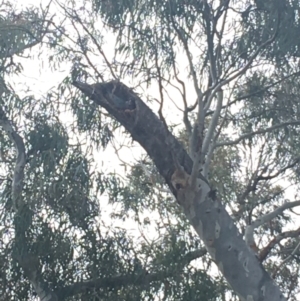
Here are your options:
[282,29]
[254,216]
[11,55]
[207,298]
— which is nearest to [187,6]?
[282,29]

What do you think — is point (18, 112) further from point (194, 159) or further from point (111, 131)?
point (194, 159)

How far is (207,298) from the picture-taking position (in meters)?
5.78

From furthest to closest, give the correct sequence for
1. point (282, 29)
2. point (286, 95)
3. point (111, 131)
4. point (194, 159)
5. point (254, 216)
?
1. point (254, 216)
2. point (286, 95)
3. point (111, 131)
4. point (282, 29)
5. point (194, 159)

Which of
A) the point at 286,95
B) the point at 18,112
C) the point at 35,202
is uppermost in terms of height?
the point at 18,112

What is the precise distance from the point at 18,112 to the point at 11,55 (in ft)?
2.46

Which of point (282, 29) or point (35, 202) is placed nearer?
point (35, 202)

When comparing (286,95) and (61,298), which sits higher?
(286,95)

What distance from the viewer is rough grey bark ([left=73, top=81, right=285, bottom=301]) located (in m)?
5.07

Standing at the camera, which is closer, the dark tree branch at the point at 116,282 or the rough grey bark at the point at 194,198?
the rough grey bark at the point at 194,198

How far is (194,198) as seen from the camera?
17.2 ft

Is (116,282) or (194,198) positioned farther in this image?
(116,282)

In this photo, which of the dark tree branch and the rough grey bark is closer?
the rough grey bark

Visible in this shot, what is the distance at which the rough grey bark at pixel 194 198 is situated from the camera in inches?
199

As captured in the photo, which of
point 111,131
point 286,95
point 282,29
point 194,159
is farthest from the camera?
point 286,95
